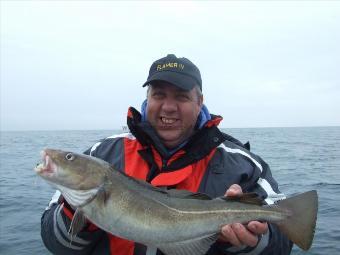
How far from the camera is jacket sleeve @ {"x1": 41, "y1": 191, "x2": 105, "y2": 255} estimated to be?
4.29 m

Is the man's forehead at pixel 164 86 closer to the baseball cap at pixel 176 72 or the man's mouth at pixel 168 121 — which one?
the baseball cap at pixel 176 72

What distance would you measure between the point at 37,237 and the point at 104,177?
756 centimetres

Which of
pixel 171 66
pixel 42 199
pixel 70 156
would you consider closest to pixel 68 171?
pixel 70 156

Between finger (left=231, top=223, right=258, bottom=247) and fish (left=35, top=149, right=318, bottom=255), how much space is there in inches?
2.7

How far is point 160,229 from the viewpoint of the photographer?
389 cm

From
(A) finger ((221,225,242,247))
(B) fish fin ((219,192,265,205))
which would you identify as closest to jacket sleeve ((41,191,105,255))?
(A) finger ((221,225,242,247))

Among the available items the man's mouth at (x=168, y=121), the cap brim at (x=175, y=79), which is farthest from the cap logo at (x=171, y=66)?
the man's mouth at (x=168, y=121)

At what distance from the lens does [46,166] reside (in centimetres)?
373

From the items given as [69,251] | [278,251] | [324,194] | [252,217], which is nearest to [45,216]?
[69,251]

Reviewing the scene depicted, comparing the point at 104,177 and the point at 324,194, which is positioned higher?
the point at 104,177

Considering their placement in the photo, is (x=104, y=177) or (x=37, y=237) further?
(x=37, y=237)

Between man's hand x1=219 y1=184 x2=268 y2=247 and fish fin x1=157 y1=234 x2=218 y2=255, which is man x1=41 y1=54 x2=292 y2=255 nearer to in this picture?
man's hand x1=219 y1=184 x2=268 y2=247

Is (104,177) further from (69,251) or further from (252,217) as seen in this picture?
(252,217)

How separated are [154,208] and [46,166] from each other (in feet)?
3.51
